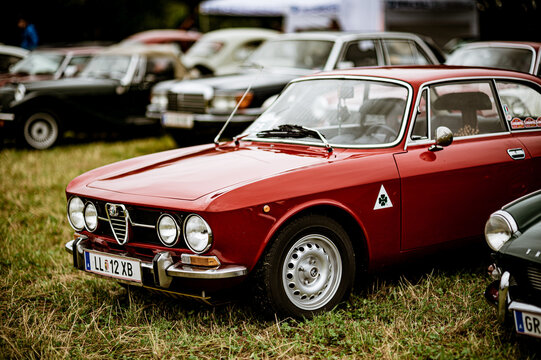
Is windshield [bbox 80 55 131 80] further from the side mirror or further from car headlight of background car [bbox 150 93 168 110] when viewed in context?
the side mirror

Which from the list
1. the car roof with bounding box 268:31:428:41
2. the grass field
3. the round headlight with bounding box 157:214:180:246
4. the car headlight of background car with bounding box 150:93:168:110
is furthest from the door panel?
the car headlight of background car with bounding box 150:93:168:110

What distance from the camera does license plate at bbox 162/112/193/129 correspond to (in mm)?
Answer: 8840

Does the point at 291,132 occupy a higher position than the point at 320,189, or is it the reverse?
the point at 291,132

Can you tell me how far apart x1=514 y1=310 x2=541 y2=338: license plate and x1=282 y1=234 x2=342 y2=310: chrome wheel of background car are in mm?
1105

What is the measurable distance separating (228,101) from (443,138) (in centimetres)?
473

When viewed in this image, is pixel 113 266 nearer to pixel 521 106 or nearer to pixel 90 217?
pixel 90 217

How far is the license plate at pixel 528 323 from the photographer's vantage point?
304 centimetres

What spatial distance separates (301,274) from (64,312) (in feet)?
5.13

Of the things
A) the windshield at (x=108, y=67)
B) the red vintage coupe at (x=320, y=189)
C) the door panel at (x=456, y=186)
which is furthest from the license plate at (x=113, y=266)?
the windshield at (x=108, y=67)

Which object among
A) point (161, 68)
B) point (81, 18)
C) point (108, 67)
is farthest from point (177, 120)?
point (81, 18)

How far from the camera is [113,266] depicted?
3.81 metres

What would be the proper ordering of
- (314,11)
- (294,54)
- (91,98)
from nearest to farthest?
(294,54), (91,98), (314,11)

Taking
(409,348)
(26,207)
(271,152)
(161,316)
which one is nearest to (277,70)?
(26,207)

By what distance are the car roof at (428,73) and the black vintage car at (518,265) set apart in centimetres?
127
